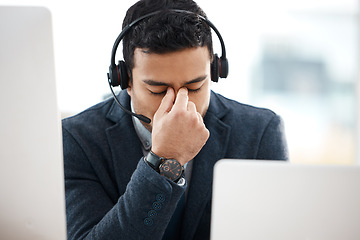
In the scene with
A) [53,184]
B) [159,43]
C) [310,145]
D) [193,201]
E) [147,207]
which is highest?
[159,43]

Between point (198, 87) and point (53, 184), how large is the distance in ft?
1.82

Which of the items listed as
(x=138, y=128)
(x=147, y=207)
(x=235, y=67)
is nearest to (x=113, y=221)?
(x=147, y=207)

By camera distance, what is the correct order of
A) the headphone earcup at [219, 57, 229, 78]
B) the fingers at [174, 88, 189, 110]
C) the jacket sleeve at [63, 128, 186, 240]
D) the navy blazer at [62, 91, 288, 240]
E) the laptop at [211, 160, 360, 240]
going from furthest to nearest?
the headphone earcup at [219, 57, 229, 78]
the navy blazer at [62, 91, 288, 240]
the fingers at [174, 88, 189, 110]
the jacket sleeve at [63, 128, 186, 240]
the laptop at [211, 160, 360, 240]

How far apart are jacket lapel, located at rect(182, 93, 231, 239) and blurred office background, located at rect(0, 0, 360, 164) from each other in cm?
145

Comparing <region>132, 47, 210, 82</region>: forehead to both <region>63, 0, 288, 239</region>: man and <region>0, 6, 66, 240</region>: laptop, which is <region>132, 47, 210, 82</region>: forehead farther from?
<region>0, 6, 66, 240</region>: laptop

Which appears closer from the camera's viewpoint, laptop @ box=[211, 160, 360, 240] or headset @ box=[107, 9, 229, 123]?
laptop @ box=[211, 160, 360, 240]

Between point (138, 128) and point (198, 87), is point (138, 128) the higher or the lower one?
the lower one

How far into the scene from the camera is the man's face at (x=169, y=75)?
1.07m

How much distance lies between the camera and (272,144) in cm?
130

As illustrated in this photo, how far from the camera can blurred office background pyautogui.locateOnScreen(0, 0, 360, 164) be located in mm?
2646

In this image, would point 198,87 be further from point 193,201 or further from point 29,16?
point 29,16

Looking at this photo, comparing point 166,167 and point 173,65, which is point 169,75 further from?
point 166,167

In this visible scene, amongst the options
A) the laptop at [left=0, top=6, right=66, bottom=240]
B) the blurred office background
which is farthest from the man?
Result: the blurred office background

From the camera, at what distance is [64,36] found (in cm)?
253
